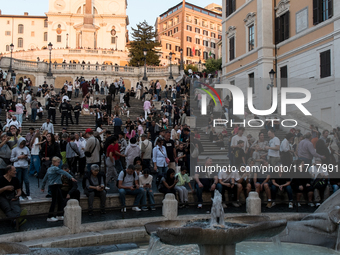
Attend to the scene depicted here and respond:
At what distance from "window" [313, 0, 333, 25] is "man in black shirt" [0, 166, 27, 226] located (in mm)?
16821

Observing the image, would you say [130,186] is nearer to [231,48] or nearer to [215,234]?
[215,234]

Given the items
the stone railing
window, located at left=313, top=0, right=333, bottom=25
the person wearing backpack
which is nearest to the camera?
the person wearing backpack

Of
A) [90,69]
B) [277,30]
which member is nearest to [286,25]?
[277,30]

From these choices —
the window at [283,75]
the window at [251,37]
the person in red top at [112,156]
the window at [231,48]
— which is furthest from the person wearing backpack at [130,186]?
the window at [231,48]

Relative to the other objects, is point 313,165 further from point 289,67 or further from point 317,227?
point 289,67

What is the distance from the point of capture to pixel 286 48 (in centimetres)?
2323

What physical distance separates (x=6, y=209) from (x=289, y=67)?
60.6 ft

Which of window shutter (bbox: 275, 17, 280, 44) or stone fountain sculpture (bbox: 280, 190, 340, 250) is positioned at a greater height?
window shutter (bbox: 275, 17, 280, 44)

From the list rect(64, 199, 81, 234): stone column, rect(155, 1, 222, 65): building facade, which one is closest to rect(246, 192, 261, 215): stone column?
rect(64, 199, 81, 234): stone column

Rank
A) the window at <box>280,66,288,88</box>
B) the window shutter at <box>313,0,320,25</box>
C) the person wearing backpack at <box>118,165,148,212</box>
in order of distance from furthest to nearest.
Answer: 1. the window at <box>280,66,288,88</box>
2. the window shutter at <box>313,0,320,25</box>
3. the person wearing backpack at <box>118,165,148,212</box>

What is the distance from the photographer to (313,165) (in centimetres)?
1138

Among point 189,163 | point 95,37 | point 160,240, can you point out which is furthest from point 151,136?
point 95,37

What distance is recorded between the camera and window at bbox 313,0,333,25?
765 inches

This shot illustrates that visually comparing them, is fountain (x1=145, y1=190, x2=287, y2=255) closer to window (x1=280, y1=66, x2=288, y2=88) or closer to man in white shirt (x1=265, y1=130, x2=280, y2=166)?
man in white shirt (x1=265, y1=130, x2=280, y2=166)
